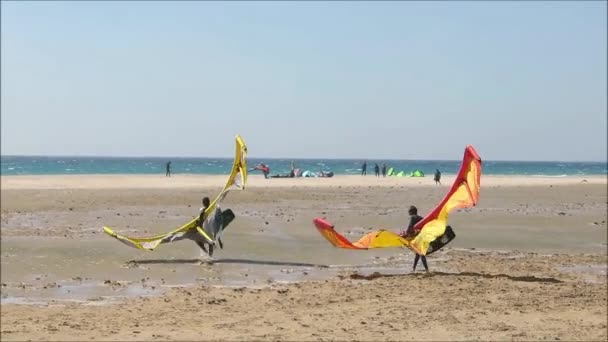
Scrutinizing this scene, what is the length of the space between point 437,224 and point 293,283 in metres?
3.58

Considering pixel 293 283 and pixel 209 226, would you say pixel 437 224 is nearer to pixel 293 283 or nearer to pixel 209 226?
pixel 293 283

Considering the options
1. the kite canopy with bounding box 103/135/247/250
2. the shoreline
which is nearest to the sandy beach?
the kite canopy with bounding box 103/135/247/250

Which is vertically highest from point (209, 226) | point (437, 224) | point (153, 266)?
point (437, 224)

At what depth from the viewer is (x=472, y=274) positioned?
1377 cm

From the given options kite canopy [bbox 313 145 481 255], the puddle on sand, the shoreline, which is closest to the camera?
the puddle on sand

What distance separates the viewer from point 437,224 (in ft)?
47.6

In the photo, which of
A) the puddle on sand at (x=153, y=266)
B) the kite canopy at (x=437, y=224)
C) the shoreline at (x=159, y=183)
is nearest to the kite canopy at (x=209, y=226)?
the puddle on sand at (x=153, y=266)

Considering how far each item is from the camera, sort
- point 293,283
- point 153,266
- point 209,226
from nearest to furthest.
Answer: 1. point 293,283
2. point 153,266
3. point 209,226

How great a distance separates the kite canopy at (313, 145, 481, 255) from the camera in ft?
46.8

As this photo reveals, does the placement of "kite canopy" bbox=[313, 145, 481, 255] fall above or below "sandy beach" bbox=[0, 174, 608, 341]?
above

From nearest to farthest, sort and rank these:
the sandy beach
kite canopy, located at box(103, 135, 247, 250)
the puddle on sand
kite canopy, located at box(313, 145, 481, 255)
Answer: the sandy beach, the puddle on sand, kite canopy, located at box(313, 145, 481, 255), kite canopy, located at box(103, 135, 247, 250)

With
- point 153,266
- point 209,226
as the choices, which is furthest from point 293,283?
point 209,226

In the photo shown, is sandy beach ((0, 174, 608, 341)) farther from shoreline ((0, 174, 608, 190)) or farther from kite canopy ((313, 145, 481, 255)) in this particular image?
shoreline ((0, 174, 608, 190))

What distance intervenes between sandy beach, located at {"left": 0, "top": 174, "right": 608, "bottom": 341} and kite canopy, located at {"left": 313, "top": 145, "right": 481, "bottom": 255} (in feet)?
1.93
